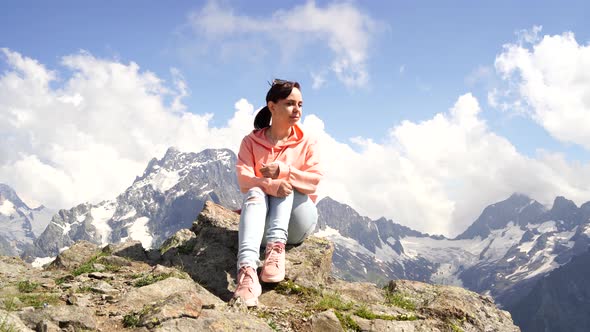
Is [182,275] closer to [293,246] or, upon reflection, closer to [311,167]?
[293,246]

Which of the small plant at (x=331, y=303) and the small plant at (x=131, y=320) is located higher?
the small plant at (x=331, y=303)

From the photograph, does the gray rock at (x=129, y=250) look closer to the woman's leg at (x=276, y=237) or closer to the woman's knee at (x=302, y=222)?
the woman's knee at (x=302, y=222)

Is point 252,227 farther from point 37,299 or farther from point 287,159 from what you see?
point 37,299

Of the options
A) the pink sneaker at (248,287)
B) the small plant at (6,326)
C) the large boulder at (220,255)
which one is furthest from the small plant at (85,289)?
the small plant at (6,326)

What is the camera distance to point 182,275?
25.9 feet

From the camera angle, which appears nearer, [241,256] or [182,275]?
[241,256]

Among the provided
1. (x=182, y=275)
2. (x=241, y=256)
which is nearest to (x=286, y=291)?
(x=241, y=256)

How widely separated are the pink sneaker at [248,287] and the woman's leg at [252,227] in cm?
14

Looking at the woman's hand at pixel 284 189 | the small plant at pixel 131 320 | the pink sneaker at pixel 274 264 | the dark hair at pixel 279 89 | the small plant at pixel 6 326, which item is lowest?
the small plant at pixel 6 326

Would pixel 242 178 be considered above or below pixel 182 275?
above

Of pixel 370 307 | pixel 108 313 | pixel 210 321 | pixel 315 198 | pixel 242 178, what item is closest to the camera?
pixel 210 321

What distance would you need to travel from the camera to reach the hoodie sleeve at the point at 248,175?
8.05m

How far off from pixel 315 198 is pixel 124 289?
13.5 ft

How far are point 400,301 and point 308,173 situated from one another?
9.79 feet
